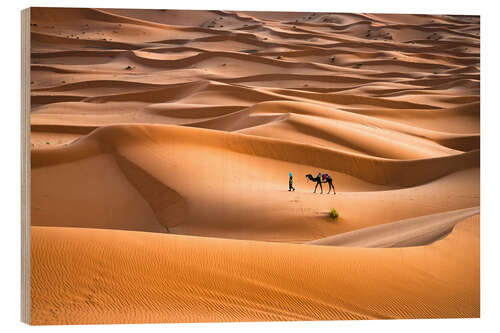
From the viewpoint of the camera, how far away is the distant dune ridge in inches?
307

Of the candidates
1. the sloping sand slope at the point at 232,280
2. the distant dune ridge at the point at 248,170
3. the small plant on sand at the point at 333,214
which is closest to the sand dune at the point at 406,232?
the distant dune ridge at the point at 248,170

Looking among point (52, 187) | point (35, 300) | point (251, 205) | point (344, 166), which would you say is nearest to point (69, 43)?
point (52, 187)

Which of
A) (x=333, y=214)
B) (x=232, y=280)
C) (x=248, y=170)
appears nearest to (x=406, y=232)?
(x=333, y=214)

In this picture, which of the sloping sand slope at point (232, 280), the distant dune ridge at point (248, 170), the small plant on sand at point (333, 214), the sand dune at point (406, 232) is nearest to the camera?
the sloping sand slope at point (232, 280)

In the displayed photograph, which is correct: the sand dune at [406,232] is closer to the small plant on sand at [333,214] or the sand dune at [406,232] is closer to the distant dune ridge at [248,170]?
the distant dune ridge at [248,170]

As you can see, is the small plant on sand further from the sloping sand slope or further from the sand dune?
the sloping sand slope

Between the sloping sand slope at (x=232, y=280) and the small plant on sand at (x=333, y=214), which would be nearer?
the sloping sand slope at (x=232, y=280)

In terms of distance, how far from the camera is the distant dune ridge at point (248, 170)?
25.6 feet

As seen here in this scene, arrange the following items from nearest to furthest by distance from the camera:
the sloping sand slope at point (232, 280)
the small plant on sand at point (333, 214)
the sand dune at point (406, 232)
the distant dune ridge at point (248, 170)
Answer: the sloping sand slope at point (232, 280), the distant dune ridge at point (248, 170), the sand dune at point (406, 232), the small plant on sand at point (333, 214)

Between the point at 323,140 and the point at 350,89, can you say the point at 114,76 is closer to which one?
the point at 323,140

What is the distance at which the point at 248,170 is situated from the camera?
11.2 metres

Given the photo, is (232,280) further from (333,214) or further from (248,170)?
(333,214)

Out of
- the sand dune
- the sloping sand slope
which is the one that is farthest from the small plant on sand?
the sloping sand slope

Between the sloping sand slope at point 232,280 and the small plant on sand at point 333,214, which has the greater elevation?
the small plant on sand at point 333,214
